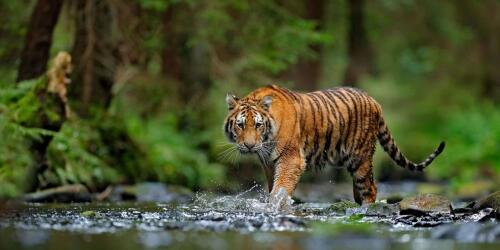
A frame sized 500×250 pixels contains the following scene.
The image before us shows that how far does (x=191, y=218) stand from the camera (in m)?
9.71

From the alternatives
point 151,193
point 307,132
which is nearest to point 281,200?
point 307,132

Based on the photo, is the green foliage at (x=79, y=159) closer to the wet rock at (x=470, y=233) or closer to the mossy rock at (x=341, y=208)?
the mossy rock at (x=341, y=208)

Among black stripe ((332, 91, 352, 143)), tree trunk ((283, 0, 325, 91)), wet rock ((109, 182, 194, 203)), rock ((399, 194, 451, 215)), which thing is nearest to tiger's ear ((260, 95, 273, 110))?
black stripe ((332, 91, 352, 143))

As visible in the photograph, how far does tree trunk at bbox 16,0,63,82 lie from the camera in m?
14.6

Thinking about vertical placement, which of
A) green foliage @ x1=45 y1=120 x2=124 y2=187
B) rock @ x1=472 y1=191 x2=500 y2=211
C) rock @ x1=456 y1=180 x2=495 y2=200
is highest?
green foliage @ x1=45 y1=120 x2=124 y2=187

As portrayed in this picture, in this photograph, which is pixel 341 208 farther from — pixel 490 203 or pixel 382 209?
pixel 490 203

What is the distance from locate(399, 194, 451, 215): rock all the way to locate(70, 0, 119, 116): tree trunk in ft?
24.3

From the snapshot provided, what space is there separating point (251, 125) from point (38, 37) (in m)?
5.05

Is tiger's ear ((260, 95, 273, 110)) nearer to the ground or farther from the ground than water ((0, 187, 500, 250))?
farther from the ground

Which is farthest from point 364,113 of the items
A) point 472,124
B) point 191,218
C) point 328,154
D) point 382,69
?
point 382,69

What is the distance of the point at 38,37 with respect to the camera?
14.6m

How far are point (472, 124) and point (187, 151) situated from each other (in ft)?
32.7

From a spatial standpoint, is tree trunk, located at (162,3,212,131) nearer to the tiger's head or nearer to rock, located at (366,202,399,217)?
the tiger's head

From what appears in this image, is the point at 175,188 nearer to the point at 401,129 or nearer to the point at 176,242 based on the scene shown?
the point at 176,242
